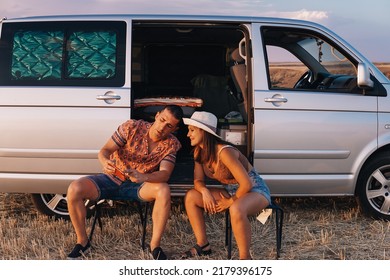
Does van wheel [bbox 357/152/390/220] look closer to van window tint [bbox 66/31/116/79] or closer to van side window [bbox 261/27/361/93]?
van side window [bbox 261/27/361/93]

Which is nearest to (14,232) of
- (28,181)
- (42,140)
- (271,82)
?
(28,181)

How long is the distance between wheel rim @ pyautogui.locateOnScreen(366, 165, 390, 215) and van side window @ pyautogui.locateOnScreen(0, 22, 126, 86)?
2.48m

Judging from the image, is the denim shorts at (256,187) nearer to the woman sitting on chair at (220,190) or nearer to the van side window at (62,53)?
the woman sitting on chair at (220,190)

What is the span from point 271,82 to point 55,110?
1.90 m

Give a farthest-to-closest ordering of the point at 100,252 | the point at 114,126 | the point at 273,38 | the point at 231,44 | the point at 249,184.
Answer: the point at 231,44 → the point at 273,38 → the point at 114,126 → the point at 100,252 → the point at 249,184

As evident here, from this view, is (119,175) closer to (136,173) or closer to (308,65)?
(136,173)

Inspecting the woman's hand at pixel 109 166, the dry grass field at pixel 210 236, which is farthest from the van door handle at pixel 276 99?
the woman's hand at pixel 109 166

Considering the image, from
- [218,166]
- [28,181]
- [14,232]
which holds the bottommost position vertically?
[14,232]

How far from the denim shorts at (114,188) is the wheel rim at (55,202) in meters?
1.07

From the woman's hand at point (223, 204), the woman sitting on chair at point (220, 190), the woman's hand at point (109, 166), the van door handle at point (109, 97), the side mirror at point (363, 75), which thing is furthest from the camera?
the side mirror at point (363, 75)

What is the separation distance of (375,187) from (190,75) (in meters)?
2.81

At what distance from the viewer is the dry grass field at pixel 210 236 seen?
491 centimetres

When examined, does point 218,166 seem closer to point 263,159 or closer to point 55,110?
point 263,159

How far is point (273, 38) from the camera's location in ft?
20.0
